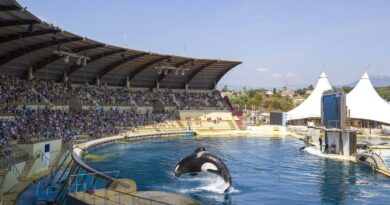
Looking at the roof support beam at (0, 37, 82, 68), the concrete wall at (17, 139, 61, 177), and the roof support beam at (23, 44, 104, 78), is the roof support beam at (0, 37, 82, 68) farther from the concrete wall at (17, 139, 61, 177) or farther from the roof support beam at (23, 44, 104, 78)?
the concrete wall at (17, 139, 61, 177)

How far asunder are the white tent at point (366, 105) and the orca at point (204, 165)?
42.1 meters

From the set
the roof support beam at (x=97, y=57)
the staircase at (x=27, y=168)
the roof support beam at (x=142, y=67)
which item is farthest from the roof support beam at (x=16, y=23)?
the roof support beam at (x=142, y=67)

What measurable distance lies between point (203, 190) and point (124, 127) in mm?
28939

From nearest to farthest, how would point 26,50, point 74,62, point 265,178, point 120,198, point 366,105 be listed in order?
point 120,198
point 265,178
point 26,50
point 74,62
point 366,105

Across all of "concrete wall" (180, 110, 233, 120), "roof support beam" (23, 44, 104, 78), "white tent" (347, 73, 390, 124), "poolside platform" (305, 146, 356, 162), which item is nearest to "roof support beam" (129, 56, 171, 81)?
"concrete wall" (180, 110, 233, 120)

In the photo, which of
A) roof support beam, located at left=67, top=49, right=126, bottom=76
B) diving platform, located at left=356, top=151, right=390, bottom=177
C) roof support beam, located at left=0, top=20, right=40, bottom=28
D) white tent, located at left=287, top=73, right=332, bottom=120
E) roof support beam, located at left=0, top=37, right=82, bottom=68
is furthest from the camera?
white tent, located at left=287, top=73, right=332, bottom=120

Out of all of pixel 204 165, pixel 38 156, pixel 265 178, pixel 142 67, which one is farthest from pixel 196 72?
pixel 204 165

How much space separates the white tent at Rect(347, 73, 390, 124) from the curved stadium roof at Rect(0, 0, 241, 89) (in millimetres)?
17249

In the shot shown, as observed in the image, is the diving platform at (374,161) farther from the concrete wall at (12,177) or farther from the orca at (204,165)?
the concrete wall at (12,177)

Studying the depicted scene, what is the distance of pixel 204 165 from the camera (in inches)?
702

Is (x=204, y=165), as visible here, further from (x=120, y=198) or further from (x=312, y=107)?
(x=312, y=107)

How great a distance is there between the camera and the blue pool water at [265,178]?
701 inches

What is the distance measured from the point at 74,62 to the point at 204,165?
32489 mm

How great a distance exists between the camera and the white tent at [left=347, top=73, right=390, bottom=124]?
54750 mm
